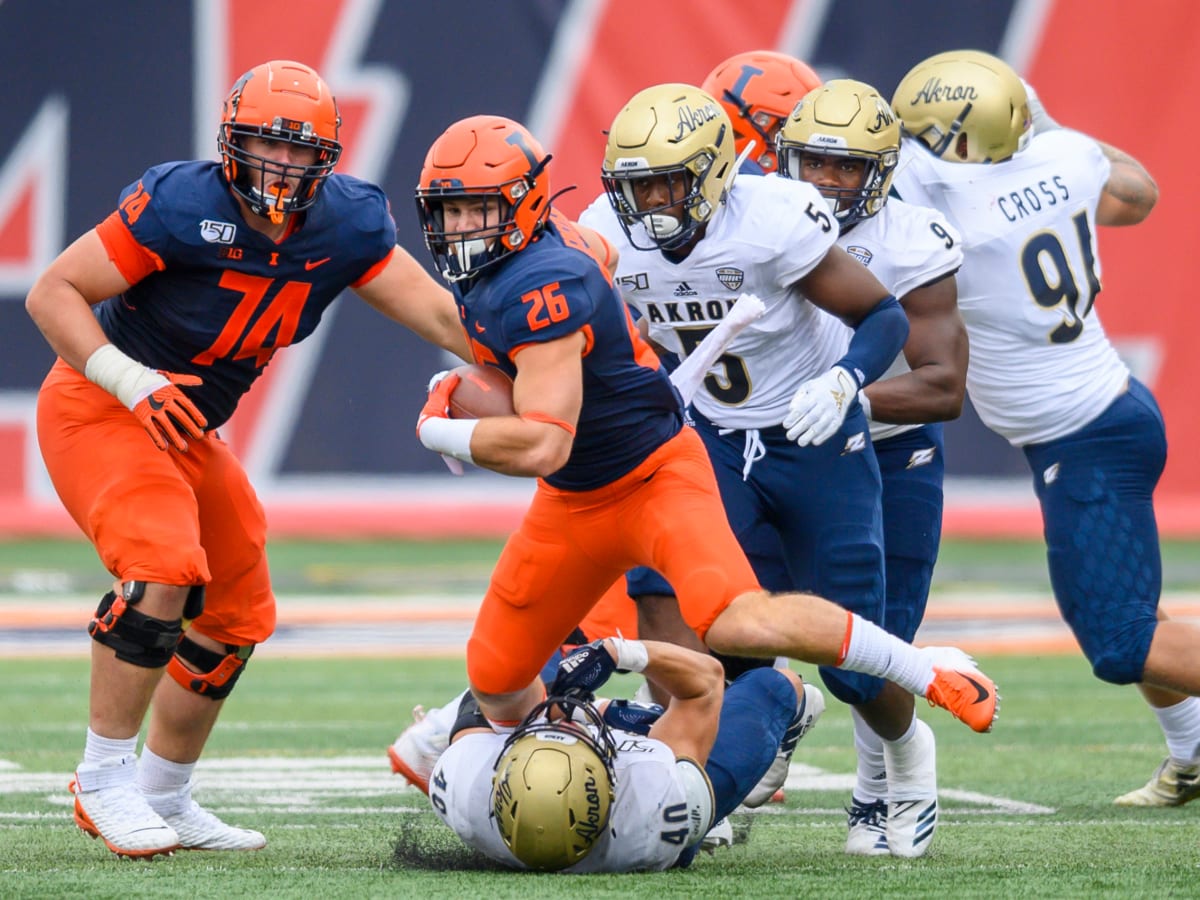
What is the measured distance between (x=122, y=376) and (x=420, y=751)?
3.93 feet

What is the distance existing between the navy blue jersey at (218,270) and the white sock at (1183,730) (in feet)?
8.18

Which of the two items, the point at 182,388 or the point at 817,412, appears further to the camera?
the point at 182,388

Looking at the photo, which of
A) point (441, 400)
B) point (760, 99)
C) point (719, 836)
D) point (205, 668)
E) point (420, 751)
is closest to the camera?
point (441, 400)

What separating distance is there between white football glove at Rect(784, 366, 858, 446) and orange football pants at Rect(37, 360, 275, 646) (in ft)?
4.36

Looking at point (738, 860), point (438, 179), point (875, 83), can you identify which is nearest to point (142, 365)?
point (438, 179)

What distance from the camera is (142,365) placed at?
405 cm

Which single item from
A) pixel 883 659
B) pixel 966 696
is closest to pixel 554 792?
pixel 883 659

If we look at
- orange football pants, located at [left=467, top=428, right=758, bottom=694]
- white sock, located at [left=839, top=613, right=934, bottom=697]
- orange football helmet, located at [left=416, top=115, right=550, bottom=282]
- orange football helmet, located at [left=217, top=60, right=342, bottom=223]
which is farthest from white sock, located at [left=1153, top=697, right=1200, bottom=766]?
orange football helmet, located at [left=217, top=60, right=342, bottom=223]

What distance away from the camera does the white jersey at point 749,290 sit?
4.22 meters

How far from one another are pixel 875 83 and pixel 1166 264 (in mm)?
2157

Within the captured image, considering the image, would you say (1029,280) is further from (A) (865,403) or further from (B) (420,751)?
(B) (420,751)

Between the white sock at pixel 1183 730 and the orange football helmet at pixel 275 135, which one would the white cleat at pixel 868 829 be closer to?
the white sock at pixel 1183 730

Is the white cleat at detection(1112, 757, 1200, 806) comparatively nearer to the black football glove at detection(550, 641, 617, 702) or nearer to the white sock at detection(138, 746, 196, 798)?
the black football glove at detection(550, 641, 617, 702)

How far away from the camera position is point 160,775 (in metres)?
4.27
